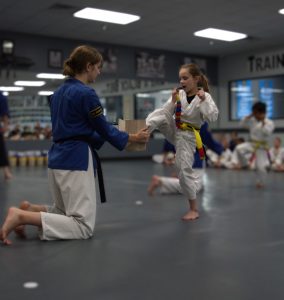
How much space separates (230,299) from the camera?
69.9 inches

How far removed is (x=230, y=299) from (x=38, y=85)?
11.7 m

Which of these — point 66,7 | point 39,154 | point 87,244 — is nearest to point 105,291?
point 87,244

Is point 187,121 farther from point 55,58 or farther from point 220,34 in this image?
point 55,58

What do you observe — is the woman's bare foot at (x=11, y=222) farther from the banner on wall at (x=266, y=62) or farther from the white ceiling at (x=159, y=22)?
the banner on wall at (x=266, y=62)

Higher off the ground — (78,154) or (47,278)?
(78,154)

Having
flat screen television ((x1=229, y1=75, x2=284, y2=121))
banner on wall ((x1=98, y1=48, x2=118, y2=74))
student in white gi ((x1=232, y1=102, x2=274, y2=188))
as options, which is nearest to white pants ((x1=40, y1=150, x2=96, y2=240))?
student in white gi ((x1=232, y1=102, x2=274, y2=188))

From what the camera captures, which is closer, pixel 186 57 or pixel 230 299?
pixel 230 299

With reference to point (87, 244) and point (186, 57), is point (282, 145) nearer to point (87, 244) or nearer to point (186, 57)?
point (186, 57)

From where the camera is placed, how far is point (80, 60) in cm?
276

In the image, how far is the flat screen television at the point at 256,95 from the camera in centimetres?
1075

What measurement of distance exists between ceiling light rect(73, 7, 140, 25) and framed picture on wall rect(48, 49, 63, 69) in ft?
6.38

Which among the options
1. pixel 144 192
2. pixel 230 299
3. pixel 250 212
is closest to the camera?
pixel 230 299

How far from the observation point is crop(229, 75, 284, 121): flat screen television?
10.8 meters

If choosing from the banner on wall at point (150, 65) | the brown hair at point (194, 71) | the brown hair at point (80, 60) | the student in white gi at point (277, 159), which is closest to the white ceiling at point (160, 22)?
the banner on wall at point (150, 65)
